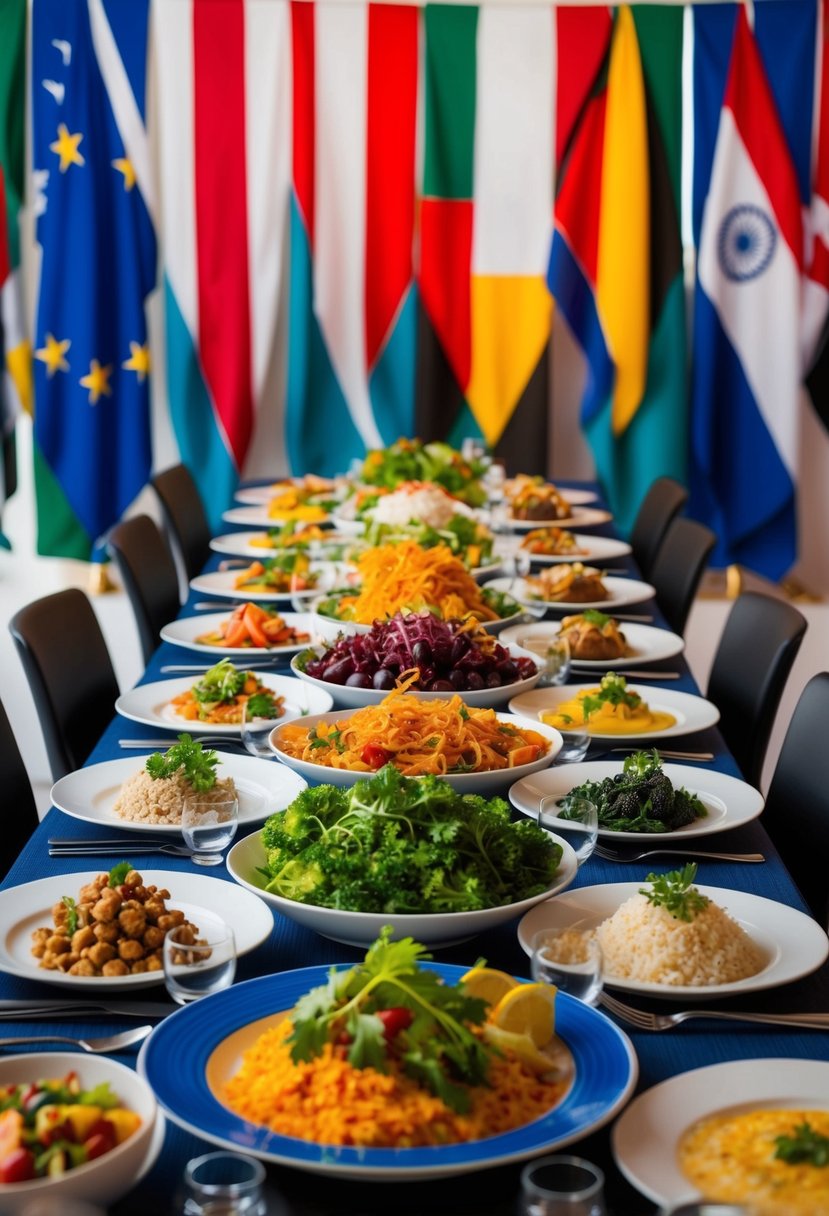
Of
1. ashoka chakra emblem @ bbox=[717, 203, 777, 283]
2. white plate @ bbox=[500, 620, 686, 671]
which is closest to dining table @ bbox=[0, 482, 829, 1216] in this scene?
white plate @ bbox=[500, 620, 686, 671]

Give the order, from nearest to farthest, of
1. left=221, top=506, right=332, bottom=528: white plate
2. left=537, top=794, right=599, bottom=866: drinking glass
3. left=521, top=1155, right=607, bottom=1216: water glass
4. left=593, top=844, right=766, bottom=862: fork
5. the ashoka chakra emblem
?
left=521, top=1155, right=607, bottom=1216: water glass < left=537, top=794, right=599, bottom=866: drinking glass < left=593, top=844, right=766, bottom=862: fork < left=221, top=506, right=332, bottom=528: white plate < the ashoka chakra emblem

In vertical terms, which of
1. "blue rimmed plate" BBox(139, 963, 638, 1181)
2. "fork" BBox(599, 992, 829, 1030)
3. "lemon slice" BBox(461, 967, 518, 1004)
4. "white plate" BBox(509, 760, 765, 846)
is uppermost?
"lemon slice" BBox(461, 967, 518, 1004)

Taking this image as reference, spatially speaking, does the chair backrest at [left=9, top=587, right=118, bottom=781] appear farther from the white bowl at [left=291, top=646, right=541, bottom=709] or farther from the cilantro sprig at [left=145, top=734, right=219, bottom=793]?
the cilantro sprig at [left=145, top=734, right=219, bottom=793]

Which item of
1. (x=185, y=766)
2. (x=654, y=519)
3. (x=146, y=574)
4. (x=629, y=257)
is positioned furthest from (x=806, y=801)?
(x=629, y=257)

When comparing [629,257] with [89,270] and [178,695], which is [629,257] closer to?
[89,270]

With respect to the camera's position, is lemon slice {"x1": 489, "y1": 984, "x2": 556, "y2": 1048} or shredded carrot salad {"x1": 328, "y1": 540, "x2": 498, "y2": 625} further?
shredded carrot salad {"x1": 328, "y1": 540, "x2": 498, "y2": 625}

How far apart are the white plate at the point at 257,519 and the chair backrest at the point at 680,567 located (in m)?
0.96

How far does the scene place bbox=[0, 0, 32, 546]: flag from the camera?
5785mm

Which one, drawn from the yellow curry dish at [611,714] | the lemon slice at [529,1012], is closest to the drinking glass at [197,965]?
the lemon slice at [529,1012]

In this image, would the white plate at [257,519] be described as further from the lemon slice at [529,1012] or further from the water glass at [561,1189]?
the water glass at [561,1189]

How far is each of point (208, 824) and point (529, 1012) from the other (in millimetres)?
560

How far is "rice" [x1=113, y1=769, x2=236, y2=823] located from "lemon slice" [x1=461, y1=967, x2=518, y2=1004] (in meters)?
0.67

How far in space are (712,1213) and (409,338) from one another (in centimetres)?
542

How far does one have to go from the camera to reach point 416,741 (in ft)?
6.12
